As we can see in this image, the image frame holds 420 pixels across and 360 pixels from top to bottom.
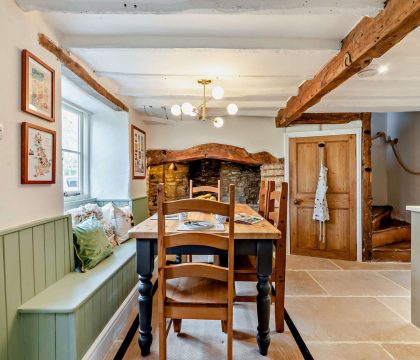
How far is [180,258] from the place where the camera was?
10.8 feet

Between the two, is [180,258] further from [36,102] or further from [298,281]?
[36,102]

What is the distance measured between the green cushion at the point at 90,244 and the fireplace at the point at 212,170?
212 cm

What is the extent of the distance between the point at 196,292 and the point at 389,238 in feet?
12.6

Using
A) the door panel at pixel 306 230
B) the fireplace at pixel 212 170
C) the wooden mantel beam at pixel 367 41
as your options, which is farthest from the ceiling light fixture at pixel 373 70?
the door panel at pixel 306 230

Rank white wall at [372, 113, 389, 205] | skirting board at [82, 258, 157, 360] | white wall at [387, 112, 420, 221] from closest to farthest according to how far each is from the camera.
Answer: skirting board at [82, 258, 157, 360]
white wall at [387, 112, 420, 221]
white wall at [372, 113, 389, 205]

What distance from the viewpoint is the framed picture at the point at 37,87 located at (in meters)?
1.63

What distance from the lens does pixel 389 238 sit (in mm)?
4293

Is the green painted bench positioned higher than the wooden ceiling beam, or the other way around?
the wooden ceiling beam

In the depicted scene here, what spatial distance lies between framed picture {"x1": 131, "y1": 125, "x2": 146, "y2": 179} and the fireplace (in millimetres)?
290

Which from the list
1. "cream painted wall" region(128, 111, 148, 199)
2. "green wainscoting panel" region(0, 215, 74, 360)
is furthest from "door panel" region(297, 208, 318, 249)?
"green wainscoting panel" region(0, 215, 74, 360)

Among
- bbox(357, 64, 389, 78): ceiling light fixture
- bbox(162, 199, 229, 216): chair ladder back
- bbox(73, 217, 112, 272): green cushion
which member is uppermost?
bbox(357, 64, 389, 78): ceiling light fixture

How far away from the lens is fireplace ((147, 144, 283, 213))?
A: 4.40 metres

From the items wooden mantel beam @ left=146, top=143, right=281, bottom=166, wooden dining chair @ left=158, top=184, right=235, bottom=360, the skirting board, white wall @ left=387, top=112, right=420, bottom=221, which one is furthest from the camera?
white wall @ left=387, top=112, right=420, bottom=221

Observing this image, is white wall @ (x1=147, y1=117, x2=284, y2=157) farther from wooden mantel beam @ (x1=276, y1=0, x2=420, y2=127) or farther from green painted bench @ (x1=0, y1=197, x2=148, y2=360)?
green painted bench @ (x1=0, y1=197, x2=148, y2=360)
